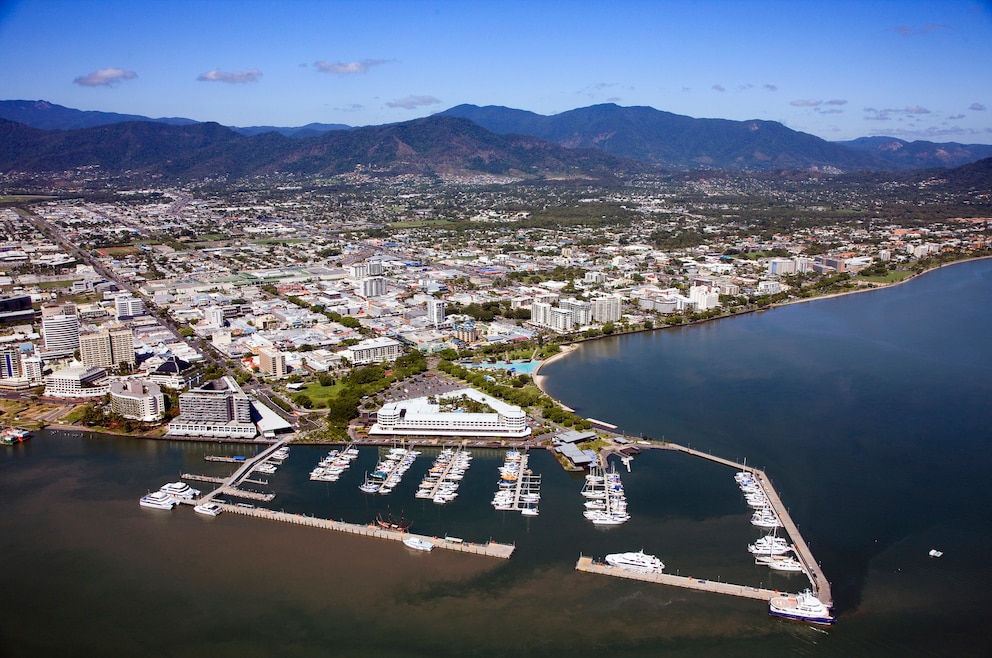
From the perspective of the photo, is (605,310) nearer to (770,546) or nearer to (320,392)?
(320,392)

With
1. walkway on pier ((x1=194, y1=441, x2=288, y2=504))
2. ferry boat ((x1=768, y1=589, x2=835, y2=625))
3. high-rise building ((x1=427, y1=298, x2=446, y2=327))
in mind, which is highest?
high-rise building ((x1=427, y1=298, x2=446, y2=327))

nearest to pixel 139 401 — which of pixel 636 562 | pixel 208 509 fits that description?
pixel 208 509

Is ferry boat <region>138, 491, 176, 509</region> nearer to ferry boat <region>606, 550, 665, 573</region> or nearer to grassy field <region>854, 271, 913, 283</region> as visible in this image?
ferry boat <region>606, 550, 665, 573</region>

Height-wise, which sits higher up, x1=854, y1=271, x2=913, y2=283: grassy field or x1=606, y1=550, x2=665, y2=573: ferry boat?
x1=854, y1=271, x2=913, y2=283: grassy field

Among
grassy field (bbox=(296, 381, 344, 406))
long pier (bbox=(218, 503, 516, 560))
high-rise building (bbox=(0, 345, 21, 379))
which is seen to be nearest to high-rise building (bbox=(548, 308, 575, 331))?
grassy field (bbox=(296, 381, 344, 406))

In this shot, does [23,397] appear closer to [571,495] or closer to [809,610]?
[571,495]

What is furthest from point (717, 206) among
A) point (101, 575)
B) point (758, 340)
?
point (101, 575)
